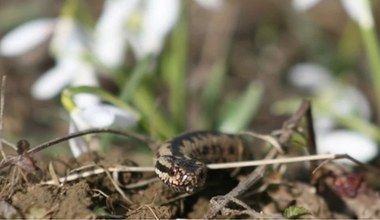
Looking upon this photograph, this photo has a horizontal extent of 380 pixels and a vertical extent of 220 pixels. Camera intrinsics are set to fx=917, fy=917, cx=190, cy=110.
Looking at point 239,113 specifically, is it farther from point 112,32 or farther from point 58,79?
point 58,79

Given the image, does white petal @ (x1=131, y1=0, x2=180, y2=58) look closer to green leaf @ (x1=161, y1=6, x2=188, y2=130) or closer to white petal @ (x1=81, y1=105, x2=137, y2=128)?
green leaf @ (x1=161, y1=6, x2=188, y2=130)

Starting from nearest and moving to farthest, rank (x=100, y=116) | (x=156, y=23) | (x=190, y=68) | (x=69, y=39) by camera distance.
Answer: (x=100, y=116) → (x=69, y=39) → (x=156, y=23) → (x=190, y=68)

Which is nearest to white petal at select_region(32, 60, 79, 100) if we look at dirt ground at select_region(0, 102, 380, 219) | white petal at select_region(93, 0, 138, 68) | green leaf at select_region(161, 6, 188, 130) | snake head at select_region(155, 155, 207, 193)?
white petal at select_region(93, 0, 138, 68)

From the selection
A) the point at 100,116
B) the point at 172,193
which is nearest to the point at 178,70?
the point at 100,116

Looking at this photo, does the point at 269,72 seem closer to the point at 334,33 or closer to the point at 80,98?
the point at 334,33

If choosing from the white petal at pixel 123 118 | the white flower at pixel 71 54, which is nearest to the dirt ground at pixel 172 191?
the white petal at pixel 123 118

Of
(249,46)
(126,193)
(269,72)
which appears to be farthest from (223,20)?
(126,193)
